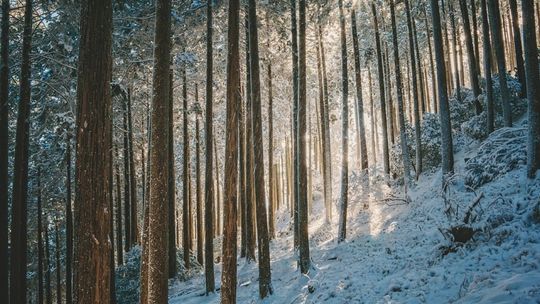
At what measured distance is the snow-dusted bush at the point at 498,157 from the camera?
9.60 meters

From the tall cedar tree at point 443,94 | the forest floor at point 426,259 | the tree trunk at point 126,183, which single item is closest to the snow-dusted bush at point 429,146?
the forest floor at point 426,259

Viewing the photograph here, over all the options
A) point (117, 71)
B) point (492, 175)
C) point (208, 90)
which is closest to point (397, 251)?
point (492, 175)

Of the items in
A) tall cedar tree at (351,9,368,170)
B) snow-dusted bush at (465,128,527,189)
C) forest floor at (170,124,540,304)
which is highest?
tall cedar tree at (351,9,368,170)

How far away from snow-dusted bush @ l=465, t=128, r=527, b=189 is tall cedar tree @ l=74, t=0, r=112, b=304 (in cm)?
1014

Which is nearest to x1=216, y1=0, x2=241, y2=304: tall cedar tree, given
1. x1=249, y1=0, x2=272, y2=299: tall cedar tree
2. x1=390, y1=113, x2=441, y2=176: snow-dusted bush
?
x1=249, y1=0, x2=272, y2=299: tall cedar tree

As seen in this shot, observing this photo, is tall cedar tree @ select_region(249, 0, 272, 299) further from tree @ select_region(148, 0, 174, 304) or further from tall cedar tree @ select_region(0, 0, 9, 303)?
tall cedar tree @ select_region(0, 0, 9, 303)

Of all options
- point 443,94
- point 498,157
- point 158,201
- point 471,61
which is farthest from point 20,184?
point 471,61

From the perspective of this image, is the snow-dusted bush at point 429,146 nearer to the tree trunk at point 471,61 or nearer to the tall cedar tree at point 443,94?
the tree trunk at point 471,61

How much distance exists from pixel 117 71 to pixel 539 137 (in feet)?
48.7

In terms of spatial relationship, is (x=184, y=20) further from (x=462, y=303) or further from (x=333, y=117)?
(x=333, y=117)

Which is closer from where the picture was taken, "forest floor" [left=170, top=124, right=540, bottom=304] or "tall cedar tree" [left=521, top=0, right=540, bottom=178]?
"forest floor" [left=170, top=124, right=540, bottom=304]

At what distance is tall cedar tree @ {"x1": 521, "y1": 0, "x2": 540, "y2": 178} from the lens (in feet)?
26.5

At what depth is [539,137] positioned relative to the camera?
26.2 ft

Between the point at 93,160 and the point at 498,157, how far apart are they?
11.1 m
